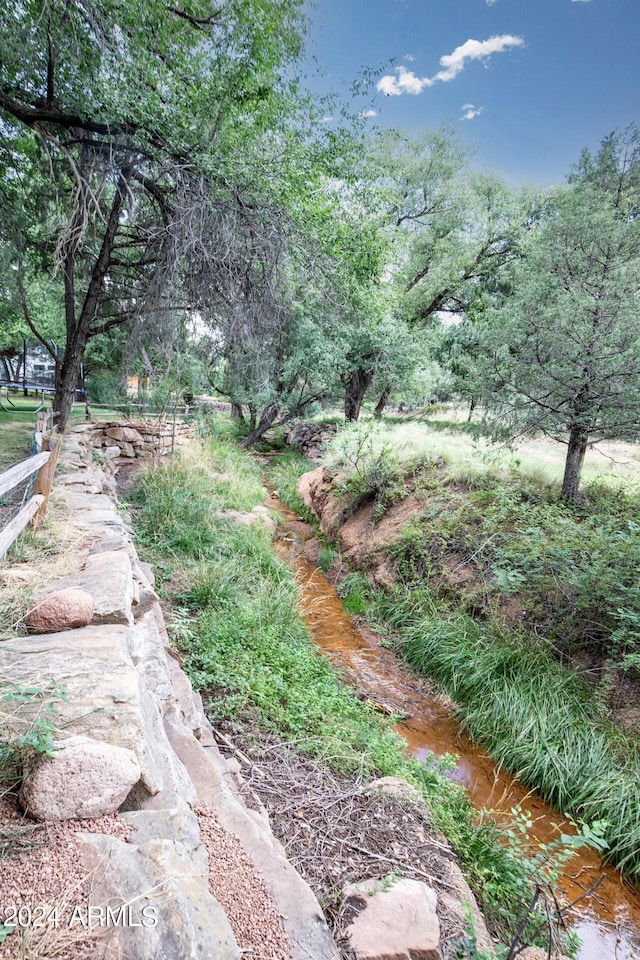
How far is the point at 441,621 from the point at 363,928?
361 cm

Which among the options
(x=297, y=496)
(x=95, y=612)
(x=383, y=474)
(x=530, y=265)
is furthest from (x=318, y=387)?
(x=95, y=612)

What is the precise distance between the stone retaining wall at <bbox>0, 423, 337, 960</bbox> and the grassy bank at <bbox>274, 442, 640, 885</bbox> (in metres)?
2.63

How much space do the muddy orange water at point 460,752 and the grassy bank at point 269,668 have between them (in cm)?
41

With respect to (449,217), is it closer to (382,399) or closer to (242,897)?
(382,399)

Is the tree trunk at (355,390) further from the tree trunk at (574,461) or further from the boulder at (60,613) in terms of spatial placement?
the boulder at (60,613)

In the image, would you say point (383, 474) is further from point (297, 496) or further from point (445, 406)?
point (445, 406)

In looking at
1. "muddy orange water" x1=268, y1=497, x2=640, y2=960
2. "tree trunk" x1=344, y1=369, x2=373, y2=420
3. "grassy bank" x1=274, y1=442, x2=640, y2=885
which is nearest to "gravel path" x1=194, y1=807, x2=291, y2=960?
"muddy orange water" x1=268, y1=497, x2=640, y2=960

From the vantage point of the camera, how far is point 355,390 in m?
15.0

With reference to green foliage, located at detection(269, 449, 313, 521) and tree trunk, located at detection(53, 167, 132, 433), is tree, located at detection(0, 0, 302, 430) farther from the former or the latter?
green foliage, located at detection(269, 449, 313, 521)

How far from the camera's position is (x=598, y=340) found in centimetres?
476

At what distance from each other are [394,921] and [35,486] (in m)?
3.89

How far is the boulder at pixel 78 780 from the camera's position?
1211mm

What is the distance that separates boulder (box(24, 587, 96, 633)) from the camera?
7.00 ft

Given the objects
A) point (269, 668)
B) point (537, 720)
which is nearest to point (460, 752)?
point (537, 720)
